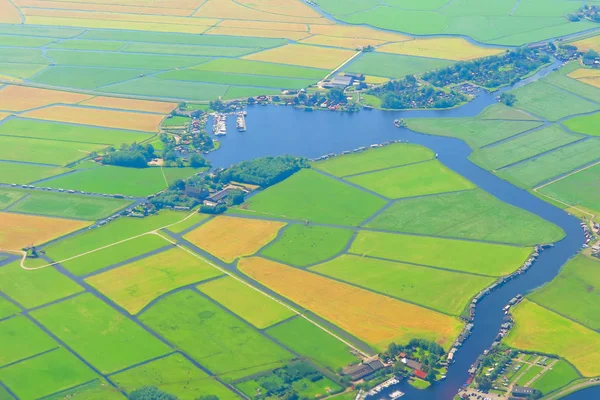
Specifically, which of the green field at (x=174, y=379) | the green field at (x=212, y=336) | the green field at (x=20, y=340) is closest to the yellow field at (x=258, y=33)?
the green field at (x=212, y=336)

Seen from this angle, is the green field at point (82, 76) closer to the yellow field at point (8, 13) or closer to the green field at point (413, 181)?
the yellow field at point (8, 13)

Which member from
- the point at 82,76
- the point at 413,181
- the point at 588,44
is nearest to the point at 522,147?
the point at 413,181

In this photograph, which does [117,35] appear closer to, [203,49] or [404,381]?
[203,49]

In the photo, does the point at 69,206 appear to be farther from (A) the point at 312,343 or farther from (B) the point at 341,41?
(B) the point at 341,41

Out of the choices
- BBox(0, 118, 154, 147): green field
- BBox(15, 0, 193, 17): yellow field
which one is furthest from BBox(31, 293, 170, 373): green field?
BBox(15, 0, 193, 17): yellow field

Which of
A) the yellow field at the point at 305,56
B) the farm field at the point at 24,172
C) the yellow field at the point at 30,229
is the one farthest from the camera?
the yellow field at the point at 305,56

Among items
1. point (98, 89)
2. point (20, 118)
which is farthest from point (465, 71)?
point (20, 118)
